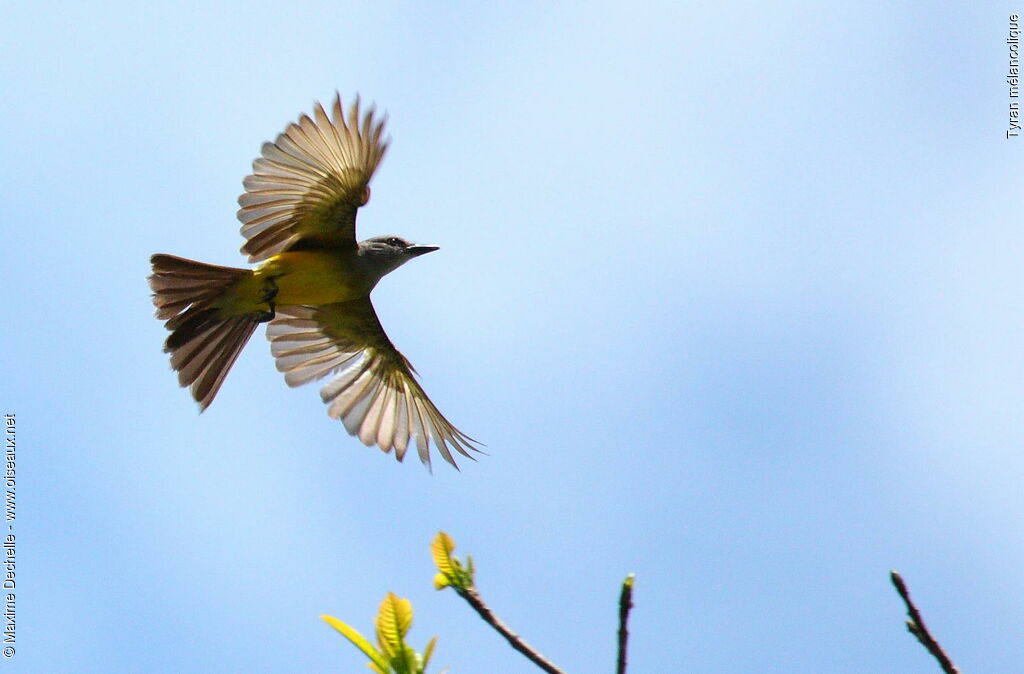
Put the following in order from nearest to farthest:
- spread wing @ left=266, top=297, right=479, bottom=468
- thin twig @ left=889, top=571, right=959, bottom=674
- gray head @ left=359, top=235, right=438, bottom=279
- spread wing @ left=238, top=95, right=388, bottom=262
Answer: thin twig @ left=889, top=571, right=959, bottom=674
spread wing @ left=238, top=95, right=388, bottom=262
gray head @ left=359, top=235, right=438, bottom=279
spread wing @ left=266, top=297, right=479, bottom=468

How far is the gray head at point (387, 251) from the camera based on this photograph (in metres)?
8.82

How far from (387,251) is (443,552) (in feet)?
19.7

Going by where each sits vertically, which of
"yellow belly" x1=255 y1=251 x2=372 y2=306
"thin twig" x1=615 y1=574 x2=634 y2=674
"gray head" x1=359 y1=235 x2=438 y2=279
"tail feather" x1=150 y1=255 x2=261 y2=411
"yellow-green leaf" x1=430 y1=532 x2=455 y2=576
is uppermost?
"gray head" x1=359 y1=235 x2=438 y2=279

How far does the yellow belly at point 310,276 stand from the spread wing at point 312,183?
16cm

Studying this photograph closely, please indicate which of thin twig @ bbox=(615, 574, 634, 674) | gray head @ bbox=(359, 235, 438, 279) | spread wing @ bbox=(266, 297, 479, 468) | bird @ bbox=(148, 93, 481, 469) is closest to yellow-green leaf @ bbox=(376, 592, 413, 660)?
thin twig @ bbox=(615, 574, 634, 674)

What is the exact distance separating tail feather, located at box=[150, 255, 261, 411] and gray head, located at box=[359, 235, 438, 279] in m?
0.93

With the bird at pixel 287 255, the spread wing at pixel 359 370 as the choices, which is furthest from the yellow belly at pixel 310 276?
the spread wing at pixel 359 370

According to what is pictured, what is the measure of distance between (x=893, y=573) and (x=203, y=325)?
694cm

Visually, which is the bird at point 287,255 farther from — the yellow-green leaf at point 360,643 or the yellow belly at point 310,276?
the yellow-green leaf at point 360,643

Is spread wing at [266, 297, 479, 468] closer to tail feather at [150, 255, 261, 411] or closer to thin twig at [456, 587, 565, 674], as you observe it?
tail feather at [150, 255, 261, 411]

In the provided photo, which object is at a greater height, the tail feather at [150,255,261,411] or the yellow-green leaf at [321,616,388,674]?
the tail feather at [150,255,261,411]

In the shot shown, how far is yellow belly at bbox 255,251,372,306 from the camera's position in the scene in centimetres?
847

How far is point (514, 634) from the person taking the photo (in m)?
2.59

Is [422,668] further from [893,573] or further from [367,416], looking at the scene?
[367,416]
